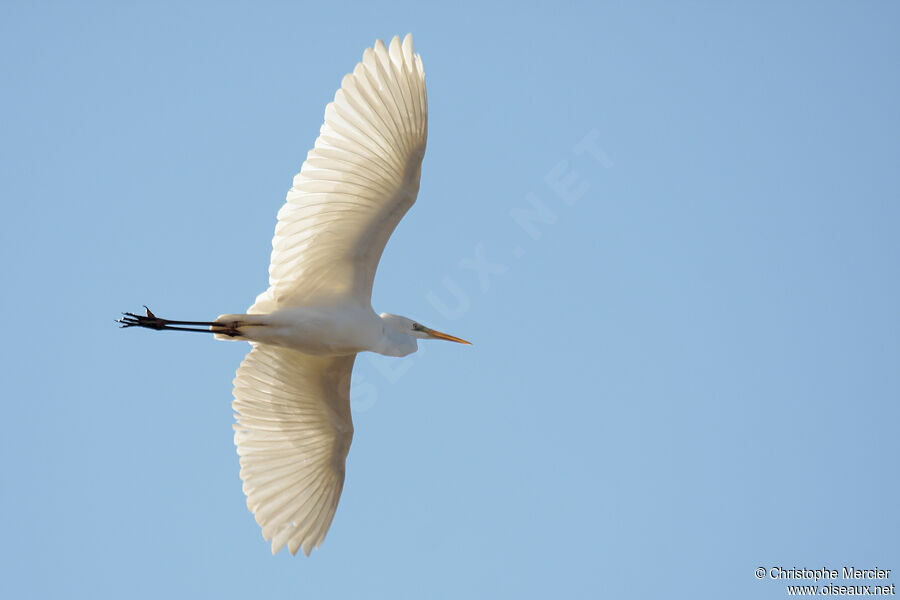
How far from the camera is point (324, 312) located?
962 centimetres

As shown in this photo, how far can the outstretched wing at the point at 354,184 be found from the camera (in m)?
8.91

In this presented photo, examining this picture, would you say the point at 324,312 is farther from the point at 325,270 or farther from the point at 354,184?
the point at 354,184

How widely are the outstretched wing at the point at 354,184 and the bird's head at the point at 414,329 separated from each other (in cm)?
73

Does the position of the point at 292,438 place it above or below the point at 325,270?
below

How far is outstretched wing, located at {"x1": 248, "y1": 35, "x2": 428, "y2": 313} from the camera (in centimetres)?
891

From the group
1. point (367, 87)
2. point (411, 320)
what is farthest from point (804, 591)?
point (367, 87)

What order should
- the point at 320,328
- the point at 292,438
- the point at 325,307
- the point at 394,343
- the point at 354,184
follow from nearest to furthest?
the point at 354,184
the point at 320,328
the point at 325,307
the point at 394,343
the point at 292,438

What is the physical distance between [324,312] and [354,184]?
1.17 metres

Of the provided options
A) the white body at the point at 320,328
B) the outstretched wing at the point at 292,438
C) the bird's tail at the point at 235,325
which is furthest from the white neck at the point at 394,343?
the bird's tail at the point at 235,325

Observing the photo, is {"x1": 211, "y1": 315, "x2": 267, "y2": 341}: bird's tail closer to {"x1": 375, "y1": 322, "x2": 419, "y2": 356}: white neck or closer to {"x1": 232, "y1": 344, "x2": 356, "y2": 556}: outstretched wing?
{"x1": 232, "y1": 344, "x2": 356, "y2": 556}: outstretched wing

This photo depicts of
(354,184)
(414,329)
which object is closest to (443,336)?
(414,329)

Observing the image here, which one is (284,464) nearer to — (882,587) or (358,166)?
(358,166)

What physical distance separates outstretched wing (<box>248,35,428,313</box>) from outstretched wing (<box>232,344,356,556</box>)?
0.92 meters

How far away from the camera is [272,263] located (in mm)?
9586
